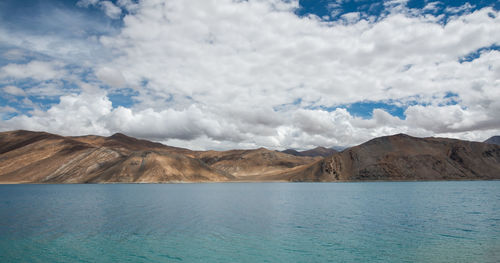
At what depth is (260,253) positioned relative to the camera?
22.8 m

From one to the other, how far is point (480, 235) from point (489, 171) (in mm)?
194857

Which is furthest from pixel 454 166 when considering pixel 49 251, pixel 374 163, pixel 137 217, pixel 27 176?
pixel 27 176

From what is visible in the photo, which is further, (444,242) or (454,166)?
(454,166)

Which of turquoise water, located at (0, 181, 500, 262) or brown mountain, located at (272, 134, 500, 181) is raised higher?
brown mountain, located at (272, 134, 500, 181)

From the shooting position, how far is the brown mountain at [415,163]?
592ft

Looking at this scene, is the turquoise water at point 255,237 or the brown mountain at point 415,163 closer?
the turquoise water at point 255,237

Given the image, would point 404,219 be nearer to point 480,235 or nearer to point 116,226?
point 480,235

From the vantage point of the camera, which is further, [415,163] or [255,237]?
[415,163]

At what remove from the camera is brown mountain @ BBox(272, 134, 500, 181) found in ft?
592

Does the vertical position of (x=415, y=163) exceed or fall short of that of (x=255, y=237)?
it exceeds it

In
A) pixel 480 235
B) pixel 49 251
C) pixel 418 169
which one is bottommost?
pixel 49 251

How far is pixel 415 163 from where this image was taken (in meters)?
183

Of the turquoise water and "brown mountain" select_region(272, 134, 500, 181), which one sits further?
"brown mountain" select_region(272, 134, 500, 181)

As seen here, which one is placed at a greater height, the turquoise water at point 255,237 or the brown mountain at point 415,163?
the brown mountain at point 415,163
